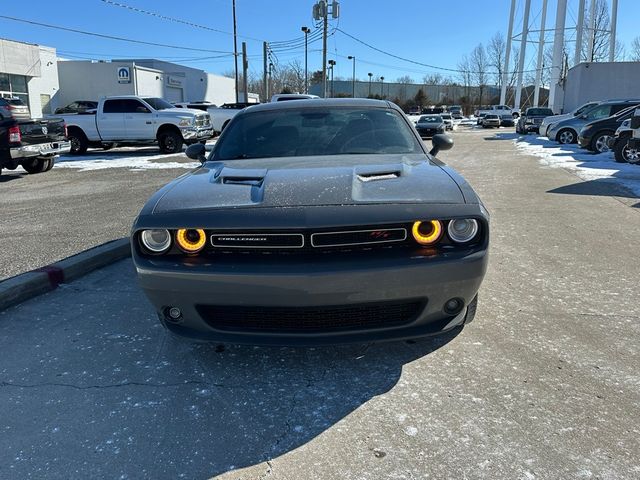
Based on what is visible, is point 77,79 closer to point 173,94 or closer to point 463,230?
point 173,94

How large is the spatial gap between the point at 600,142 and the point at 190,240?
16651 mm

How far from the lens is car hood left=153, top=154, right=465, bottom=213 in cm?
268

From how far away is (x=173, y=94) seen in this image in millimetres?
42000

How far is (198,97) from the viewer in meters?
48.3

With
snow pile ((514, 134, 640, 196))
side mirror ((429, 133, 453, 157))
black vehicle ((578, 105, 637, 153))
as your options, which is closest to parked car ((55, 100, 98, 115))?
snow pile ((514, 134, 640, 196))

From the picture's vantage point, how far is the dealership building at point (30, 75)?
88.4ft

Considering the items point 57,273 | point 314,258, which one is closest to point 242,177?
point 314,258

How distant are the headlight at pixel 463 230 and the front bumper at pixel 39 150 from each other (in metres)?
11.0

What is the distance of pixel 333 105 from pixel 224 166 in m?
1.30

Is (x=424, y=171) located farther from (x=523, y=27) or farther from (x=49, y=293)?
(x=523, y=27)

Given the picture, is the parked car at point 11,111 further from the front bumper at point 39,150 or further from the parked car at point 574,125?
the parked car at point 574,125

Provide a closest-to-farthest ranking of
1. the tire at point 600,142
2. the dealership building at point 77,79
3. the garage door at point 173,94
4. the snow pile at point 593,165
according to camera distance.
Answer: the snow pile at point 593,165, the tire at point 600,142, the dealership building at point 77,79, the garage door at point 173,94

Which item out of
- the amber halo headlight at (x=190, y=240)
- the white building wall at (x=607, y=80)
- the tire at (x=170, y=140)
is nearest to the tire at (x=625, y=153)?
the tire at (x=170, y=140)

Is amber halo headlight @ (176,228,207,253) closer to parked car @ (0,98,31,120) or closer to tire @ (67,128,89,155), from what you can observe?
parked car @ (0,98,31,120)
